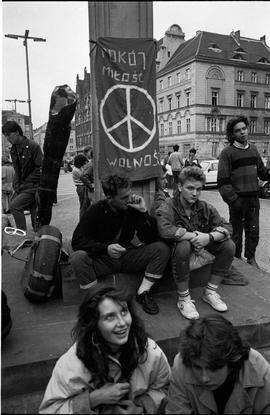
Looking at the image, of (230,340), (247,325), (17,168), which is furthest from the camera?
(17,168)

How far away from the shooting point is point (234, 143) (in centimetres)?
370

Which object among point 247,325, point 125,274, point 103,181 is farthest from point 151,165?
point 247,325

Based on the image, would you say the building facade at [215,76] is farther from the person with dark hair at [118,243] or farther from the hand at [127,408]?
the hand at [127,408]

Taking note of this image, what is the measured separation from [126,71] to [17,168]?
1.98 m

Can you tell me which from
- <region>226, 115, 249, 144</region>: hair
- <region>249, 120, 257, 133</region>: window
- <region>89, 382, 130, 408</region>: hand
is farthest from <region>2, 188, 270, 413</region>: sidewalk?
<region>249, 120, 257, 133</region>: window

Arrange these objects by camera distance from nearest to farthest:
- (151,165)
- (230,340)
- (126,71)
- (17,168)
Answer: (230,340)
(126,71)
(151,165)
(17,168)

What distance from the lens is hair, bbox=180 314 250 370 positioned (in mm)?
1459

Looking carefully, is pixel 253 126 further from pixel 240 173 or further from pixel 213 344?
pixel 213 344

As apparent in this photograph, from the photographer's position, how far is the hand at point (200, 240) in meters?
2.61

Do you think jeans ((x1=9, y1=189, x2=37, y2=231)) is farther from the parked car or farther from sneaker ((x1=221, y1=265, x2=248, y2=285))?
the parked car

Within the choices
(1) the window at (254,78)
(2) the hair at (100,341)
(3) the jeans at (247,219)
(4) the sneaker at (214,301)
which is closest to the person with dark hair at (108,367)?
(2) the hair at (100,341)

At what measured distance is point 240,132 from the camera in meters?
3.58

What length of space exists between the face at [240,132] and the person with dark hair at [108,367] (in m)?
2.50

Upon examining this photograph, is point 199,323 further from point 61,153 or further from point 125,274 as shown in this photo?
point 61,153
